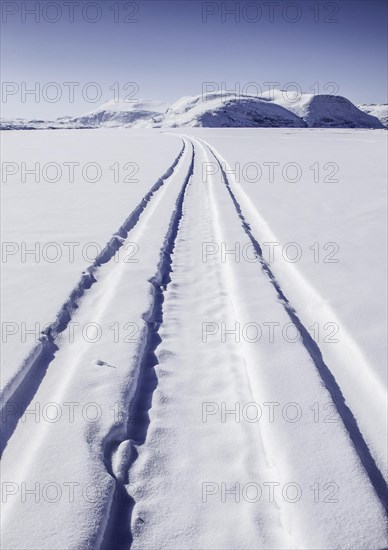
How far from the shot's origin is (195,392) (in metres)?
2.64

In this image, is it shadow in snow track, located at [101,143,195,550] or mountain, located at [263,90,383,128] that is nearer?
shadow in snow track, located at [101,143,195,550]

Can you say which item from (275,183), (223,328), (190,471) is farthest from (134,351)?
(275,183)

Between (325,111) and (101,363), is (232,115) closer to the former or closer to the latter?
(325,111)

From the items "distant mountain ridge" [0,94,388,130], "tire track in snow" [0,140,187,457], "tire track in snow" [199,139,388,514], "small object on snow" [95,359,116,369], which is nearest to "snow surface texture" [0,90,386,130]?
"distant mountain ridge" [0,94,388,130]

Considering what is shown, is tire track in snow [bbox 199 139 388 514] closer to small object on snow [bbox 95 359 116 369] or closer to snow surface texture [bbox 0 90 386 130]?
small object on snow [bbox 95 359 116 369]

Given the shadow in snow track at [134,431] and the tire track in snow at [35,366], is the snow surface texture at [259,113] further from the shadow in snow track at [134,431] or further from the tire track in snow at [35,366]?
the shadow in snow track at [134,431]

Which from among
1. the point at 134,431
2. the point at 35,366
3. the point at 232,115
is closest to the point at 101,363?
the point at 35,366

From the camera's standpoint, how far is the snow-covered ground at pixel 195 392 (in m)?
1.81

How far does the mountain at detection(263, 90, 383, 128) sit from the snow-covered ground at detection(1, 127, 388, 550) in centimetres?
15885

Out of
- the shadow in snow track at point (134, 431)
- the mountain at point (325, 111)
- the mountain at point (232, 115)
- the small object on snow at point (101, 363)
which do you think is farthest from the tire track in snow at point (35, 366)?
the mountain at point (325, 111)

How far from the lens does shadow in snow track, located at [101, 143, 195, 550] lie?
5.88 feet

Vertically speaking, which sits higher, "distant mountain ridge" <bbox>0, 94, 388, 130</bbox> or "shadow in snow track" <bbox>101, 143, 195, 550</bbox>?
"distant mountain ridge" <bbox>0, 94, 388, 130</bbox>

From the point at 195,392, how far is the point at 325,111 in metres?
173

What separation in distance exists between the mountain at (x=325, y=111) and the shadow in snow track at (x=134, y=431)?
160104mm
